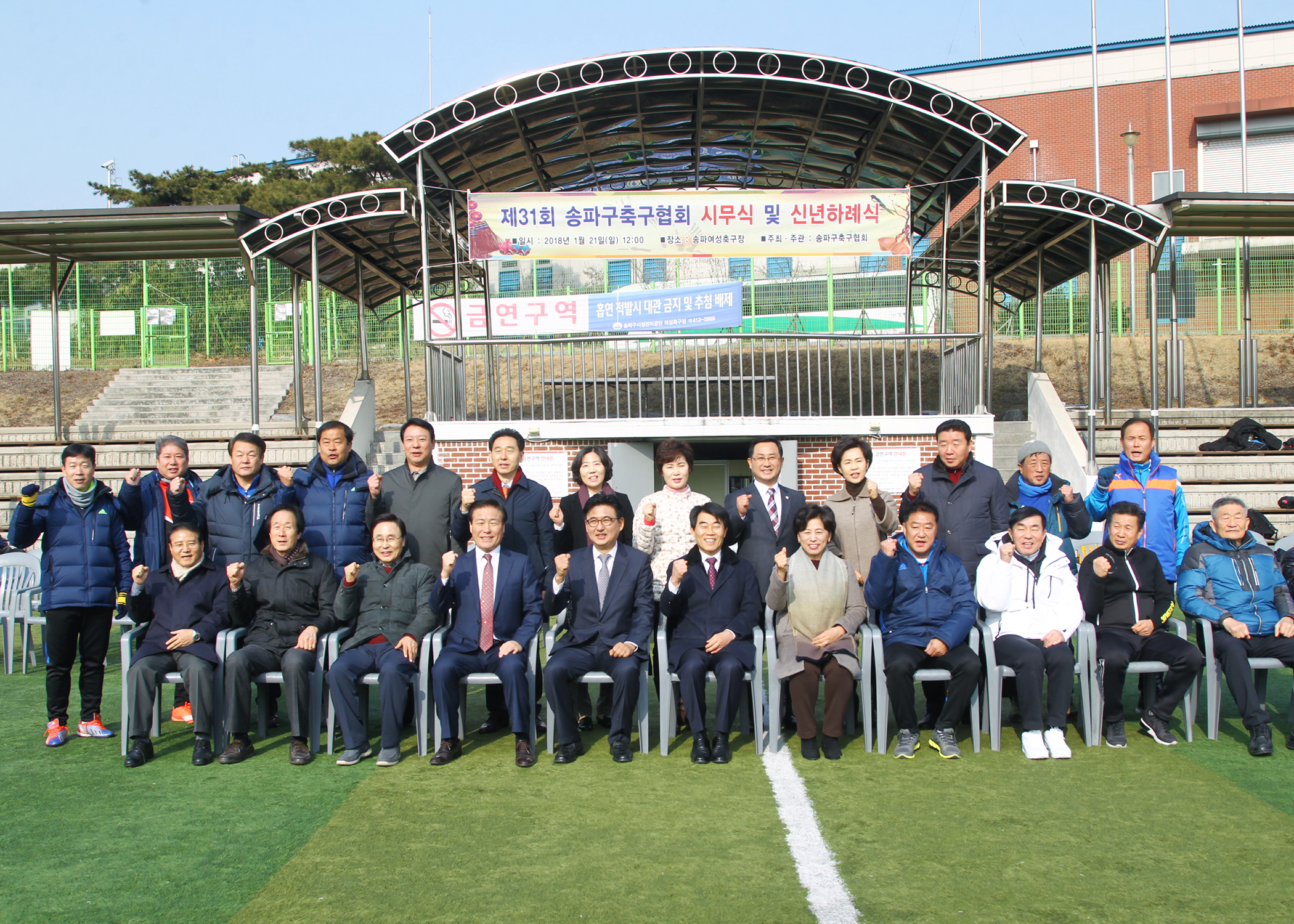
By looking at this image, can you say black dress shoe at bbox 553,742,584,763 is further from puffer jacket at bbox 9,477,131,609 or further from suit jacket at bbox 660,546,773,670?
puffer jacket at bbox 9,477,131,609

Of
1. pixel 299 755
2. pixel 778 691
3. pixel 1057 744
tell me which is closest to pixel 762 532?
pixel 778 691

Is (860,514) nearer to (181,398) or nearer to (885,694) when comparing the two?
(885,694)

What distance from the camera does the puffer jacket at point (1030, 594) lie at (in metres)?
5.29

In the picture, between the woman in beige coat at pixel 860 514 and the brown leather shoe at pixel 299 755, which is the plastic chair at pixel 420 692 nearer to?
the brown leather shoe at pixel 299 755

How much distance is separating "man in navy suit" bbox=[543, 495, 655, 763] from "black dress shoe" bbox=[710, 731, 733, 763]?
1.36 feet

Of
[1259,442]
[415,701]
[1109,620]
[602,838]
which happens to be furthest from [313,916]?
[1259,442]

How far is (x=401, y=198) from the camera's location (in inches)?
433

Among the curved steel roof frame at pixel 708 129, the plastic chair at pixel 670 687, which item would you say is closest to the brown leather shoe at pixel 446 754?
the plastic chair at pixel 670 687

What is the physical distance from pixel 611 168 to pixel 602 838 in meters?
10.2

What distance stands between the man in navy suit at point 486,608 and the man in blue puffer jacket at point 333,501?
749mm

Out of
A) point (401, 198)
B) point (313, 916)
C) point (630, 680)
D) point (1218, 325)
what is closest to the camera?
point (313, 916)

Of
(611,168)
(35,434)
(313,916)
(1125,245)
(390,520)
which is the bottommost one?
(313,916)

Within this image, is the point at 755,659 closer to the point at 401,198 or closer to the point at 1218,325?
the point at 401,198

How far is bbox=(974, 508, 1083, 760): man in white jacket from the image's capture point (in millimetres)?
5160
